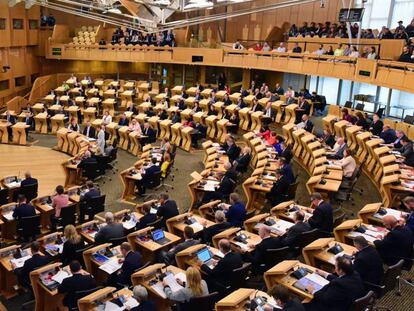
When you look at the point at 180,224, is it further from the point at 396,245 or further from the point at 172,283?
the point at 396,245

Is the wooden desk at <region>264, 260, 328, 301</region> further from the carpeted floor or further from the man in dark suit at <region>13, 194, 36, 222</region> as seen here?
the man in dark suit at <region>13, 194, 36, 222</region>

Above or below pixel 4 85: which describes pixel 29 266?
below

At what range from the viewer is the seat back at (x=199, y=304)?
6.14 metres

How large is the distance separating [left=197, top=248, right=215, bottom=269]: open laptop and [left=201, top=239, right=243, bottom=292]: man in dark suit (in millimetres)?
333

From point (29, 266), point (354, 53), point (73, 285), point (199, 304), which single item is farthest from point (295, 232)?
point (354, 53)

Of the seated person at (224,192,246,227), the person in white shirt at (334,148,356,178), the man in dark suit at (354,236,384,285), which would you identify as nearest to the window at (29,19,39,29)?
the person in white shirt at (334,148,356,178)

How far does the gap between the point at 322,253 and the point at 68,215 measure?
226 inches

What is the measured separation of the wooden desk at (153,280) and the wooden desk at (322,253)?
203 cm

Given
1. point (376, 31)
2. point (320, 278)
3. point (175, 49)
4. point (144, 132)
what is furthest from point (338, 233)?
point (175, 49)

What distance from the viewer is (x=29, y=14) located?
1053 inches

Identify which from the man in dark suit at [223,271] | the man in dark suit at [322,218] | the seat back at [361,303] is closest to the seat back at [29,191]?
the man in dark suit at [223,271]

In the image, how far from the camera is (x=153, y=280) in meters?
7.07

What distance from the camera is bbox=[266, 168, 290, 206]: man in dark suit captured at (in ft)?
35.1

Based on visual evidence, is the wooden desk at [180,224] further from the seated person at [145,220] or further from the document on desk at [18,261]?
the document on desk at [18,261]
